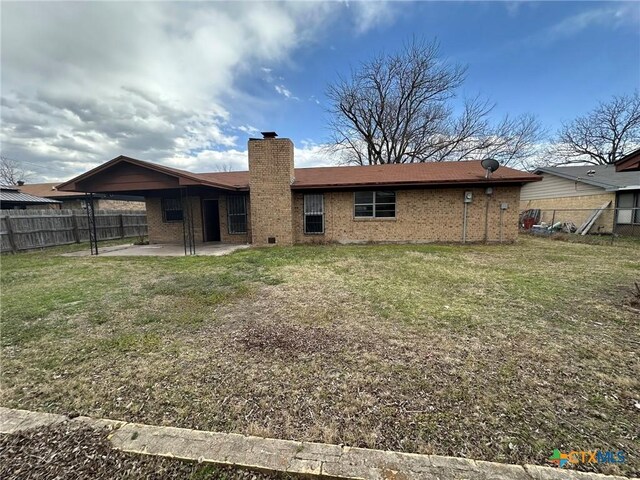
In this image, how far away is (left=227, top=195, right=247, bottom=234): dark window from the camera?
12602mm

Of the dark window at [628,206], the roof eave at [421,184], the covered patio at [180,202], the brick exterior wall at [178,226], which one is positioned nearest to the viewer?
the covered patio at [180,202]

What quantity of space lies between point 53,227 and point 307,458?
1636 centimetres

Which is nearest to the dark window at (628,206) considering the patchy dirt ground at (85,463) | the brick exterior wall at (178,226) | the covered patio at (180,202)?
the covered patio at (180,202)

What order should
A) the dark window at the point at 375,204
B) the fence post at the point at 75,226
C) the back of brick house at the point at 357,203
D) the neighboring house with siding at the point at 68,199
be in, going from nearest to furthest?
1. the back of brick house at the point at 357,203
2. the dark window at the point at 375,204
3. the fence post at the point at 75,226
4. the neighboring house with siding at the point at 68,199

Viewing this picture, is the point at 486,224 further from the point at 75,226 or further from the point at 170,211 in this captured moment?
the point at 75,226

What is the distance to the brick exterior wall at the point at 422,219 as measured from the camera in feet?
36.7

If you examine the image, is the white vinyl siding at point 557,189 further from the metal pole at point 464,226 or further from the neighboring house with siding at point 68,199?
the neighboring house with siding at point 68,199

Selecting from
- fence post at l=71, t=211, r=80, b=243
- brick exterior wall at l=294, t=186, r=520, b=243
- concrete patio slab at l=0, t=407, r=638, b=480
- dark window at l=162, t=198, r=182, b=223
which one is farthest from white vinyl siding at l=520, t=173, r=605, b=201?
fence post at l=71, t=211, r=80, b=243

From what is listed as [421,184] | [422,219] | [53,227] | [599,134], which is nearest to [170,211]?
[53,227]

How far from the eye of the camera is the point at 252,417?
2141 millimetres

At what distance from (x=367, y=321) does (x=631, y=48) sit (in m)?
19.3

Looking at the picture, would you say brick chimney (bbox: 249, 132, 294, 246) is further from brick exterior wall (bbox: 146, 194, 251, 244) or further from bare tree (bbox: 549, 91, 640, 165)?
bare tree (bbox: 549, 91, 640, 165)

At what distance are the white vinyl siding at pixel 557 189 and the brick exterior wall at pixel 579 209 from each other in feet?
0.75

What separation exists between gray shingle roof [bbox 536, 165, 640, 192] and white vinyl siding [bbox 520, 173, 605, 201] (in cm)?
32
